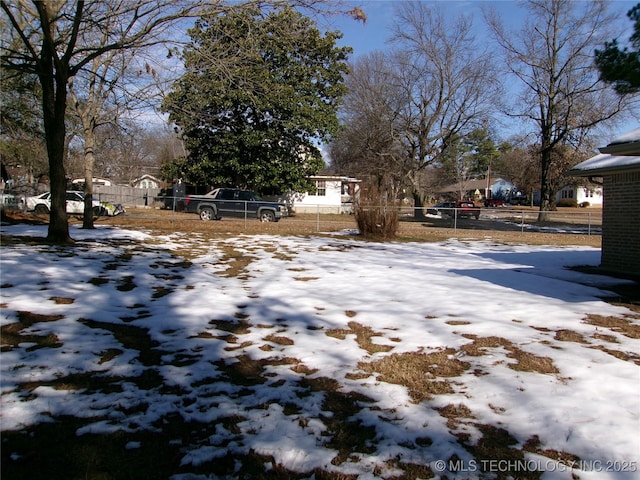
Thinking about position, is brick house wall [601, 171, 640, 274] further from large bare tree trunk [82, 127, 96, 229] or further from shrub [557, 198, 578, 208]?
shrub [557, 198, 578, 208]

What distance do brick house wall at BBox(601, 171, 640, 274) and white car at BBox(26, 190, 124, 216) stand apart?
2348cm

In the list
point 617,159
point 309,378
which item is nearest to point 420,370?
point 309,378

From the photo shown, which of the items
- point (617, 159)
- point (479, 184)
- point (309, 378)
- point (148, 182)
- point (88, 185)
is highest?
point (479, 184)

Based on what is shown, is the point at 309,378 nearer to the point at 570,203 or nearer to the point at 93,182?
the point at 93,182

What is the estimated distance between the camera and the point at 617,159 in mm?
10547

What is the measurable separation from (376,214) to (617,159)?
8.44 metres

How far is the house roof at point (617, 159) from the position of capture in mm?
7379

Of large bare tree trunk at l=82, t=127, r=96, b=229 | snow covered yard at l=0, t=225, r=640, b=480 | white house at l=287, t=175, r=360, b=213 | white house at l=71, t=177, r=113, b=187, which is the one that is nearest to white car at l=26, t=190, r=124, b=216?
large bare tree trunk at l=82, t=127, r=96, b=229

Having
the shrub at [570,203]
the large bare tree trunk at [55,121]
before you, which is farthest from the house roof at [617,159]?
the shrub at [570,203]

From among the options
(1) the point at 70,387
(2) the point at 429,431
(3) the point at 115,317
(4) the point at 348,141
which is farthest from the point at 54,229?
(4) the point at 348,141

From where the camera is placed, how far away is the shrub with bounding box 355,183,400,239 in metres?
17.0

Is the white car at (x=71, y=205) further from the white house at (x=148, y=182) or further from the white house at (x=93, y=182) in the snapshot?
the white house at (x=148, y=182)

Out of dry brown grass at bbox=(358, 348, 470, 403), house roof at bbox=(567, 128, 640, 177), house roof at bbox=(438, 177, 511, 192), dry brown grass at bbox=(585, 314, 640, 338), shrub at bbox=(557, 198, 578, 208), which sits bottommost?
dry brown grass at bbox=(358, 348, 470, 403)

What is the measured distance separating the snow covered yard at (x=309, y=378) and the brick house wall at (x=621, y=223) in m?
2.87
